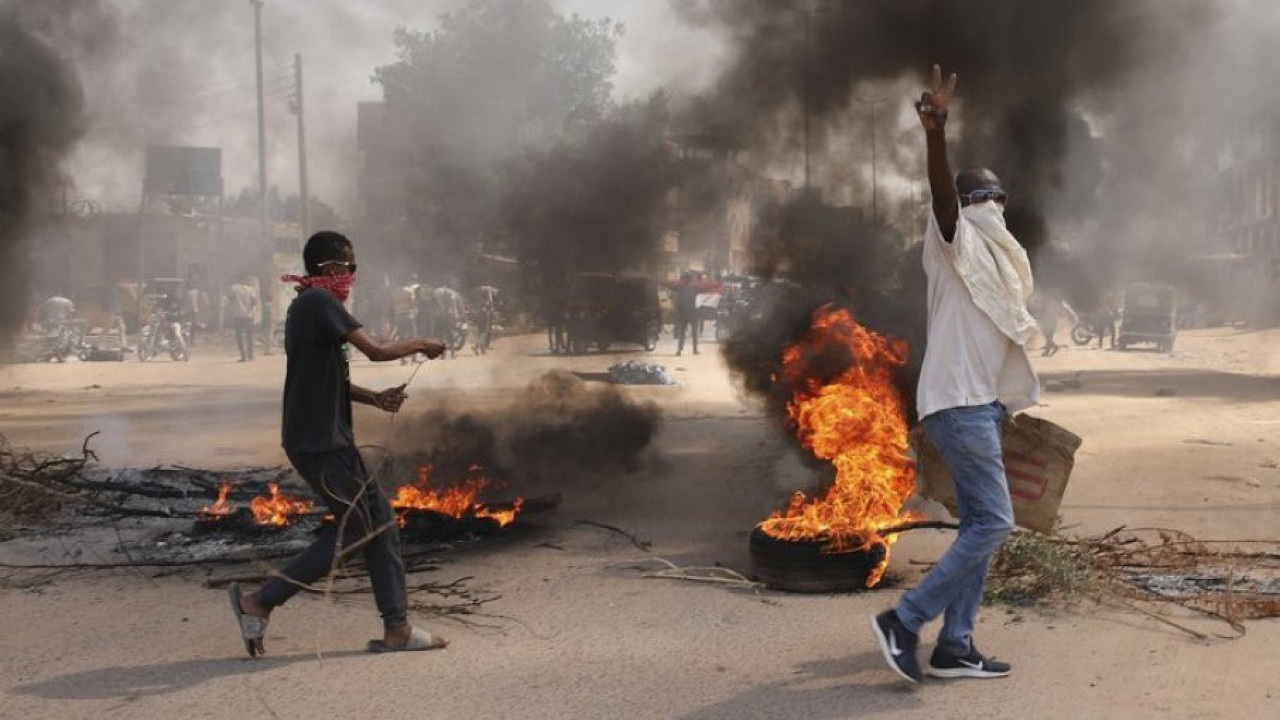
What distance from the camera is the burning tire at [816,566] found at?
502 cm

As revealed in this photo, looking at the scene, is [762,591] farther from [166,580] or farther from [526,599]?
[166,580]

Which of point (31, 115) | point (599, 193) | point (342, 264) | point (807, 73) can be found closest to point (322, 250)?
point (342, 264)

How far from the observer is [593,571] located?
5.68m

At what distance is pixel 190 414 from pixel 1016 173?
9.75m

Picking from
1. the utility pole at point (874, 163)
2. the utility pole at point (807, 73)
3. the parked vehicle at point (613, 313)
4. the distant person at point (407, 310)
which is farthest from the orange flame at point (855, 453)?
→ the distant person at point (407, 310)

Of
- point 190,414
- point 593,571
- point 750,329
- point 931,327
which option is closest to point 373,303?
point 190,414

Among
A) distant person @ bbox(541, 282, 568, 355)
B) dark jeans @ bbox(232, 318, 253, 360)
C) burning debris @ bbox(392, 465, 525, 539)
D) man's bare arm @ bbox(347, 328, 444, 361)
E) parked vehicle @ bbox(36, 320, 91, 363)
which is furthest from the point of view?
parked vehicle @ bbox(36, 320, 91, 363)

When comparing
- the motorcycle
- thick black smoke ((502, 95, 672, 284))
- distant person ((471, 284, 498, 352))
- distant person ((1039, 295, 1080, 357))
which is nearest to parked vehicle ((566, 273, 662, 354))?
distant person ((471, 284, 498, 352))

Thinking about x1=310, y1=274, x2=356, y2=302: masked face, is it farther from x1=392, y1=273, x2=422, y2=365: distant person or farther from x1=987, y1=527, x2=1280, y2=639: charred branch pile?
x1=392, y1=273, x2=422, y2=365: distant person

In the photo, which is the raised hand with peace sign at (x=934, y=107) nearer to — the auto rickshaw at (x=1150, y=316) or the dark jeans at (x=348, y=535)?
the dark jeans at (x=348, y=535)

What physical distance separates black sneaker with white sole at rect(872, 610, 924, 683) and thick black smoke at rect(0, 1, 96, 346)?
41.0ft

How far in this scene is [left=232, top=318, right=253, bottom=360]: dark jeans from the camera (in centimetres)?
2344

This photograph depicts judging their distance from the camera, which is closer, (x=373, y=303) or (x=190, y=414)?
(x=190, y=414)

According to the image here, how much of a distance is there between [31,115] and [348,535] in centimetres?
1114
